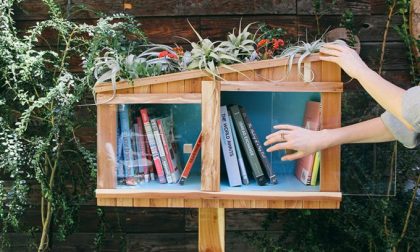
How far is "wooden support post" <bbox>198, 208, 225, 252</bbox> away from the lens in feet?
6.91

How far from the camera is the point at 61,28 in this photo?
236 centimetres

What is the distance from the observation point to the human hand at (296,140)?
6.12ft

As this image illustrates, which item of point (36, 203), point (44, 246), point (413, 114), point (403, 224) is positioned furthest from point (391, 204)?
point (36, 203)

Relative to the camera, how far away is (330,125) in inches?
74.9

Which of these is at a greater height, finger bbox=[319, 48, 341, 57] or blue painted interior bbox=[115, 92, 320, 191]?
finger bbox=[319, 48, 341, 57]

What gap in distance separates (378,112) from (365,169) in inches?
9.5

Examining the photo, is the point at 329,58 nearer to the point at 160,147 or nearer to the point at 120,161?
the point at 160,147

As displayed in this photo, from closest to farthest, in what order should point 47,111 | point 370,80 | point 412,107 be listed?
point 412,107, point 370,80, point 47,111

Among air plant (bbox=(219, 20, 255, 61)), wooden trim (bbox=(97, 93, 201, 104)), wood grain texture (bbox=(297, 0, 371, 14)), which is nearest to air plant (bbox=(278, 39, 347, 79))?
air plant (bbox=(219, 20, 255, 61))

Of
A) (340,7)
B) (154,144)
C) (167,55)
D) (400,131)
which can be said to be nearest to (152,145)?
(154,144)

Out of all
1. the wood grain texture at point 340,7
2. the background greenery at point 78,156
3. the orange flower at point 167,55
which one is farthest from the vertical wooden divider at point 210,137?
the wood grain texture at point 340,7

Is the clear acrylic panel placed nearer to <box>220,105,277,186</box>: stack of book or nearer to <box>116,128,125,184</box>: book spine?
<box>116,128,125,184</box>: book spine

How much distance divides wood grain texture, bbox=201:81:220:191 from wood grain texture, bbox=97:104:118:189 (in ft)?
1.07

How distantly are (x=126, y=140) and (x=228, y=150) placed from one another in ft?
1.23
